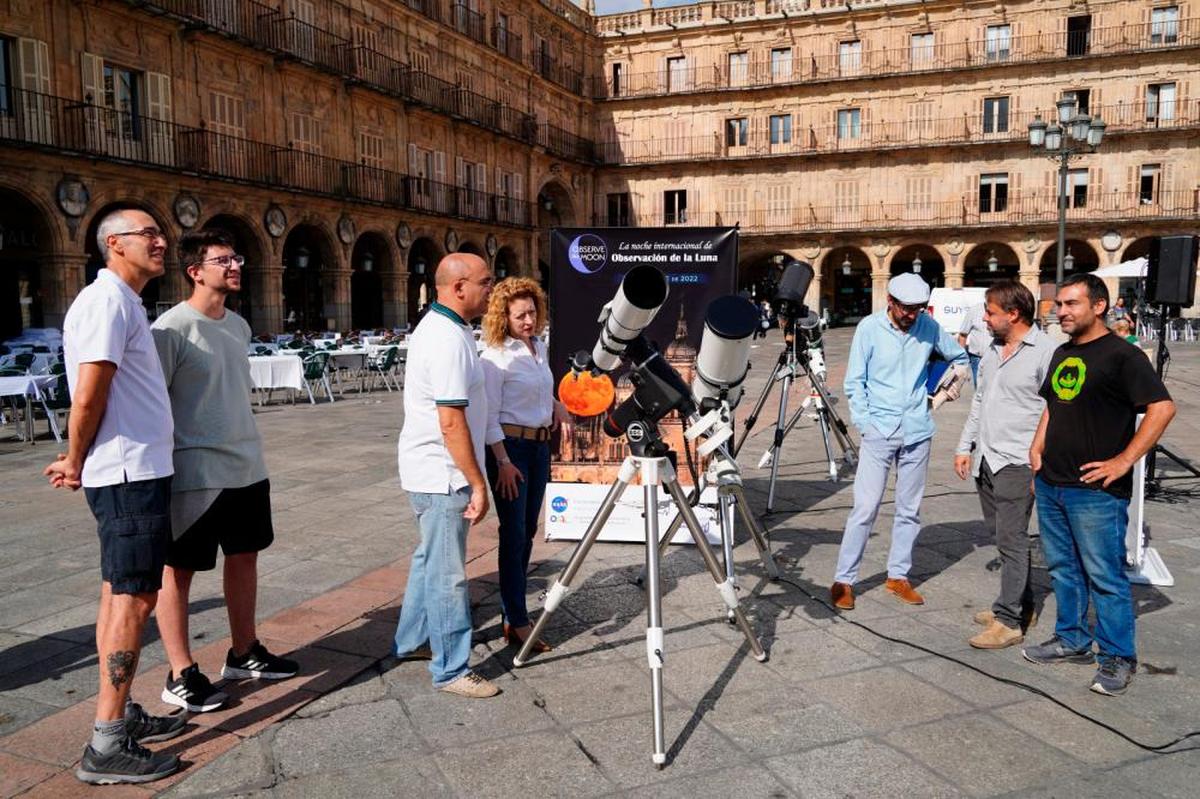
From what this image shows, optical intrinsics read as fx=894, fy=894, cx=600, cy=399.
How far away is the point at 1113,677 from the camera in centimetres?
317

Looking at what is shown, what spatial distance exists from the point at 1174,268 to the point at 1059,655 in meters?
3.94

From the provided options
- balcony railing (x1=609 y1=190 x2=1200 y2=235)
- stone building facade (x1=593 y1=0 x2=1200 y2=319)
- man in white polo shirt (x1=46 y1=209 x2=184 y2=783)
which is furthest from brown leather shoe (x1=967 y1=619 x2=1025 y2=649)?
stone building facade (x1=593 y1=0 x2=1200 y2=319)

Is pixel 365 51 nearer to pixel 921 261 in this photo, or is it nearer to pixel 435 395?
pixel 921 261

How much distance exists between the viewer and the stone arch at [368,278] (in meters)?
25.2

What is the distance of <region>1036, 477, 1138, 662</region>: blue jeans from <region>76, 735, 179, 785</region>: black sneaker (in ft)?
10.3

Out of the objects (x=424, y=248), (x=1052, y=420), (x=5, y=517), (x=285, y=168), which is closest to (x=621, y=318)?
(x=1052, y=420)

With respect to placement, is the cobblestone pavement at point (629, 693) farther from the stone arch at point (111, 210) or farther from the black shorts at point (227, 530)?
the stone arch at point (111, 210)

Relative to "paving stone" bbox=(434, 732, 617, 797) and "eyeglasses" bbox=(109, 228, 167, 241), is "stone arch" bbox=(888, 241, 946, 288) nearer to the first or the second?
"paving stone" bbox=(434, 732, 617, 797)

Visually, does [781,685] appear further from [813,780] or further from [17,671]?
[17,671]

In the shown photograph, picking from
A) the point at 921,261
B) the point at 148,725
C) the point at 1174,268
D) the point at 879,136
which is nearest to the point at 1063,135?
the point at 1174,268

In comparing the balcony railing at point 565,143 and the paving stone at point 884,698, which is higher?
the balcony railing at point 565,143

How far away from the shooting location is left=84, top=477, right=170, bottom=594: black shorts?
2596 mm

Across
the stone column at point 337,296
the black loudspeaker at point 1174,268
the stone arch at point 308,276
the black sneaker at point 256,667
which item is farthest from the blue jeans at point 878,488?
the stone column at point 337,296

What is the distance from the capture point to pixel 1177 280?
241 inches
